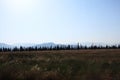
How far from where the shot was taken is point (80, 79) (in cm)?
1445

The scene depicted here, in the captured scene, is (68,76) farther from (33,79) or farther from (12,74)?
(12,74)

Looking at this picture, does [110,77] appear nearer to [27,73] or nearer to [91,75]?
[91,75]

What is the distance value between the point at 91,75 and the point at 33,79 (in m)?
3.51

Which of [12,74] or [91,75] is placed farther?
[91,75]

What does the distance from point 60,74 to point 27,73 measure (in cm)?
192

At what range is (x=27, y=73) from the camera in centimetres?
1476

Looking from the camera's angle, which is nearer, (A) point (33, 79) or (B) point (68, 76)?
(A) point (33, 79)

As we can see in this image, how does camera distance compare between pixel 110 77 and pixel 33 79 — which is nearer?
pixel 33 79

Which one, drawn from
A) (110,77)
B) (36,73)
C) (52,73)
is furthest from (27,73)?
(110,77)

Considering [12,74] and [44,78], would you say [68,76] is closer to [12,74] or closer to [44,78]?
[44,78]

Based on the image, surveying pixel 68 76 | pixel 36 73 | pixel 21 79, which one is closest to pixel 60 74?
pixel 68 76

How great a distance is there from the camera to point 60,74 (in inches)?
598

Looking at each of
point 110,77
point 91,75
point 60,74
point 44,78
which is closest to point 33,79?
point 44,78

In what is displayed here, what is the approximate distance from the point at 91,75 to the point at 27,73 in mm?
3762
